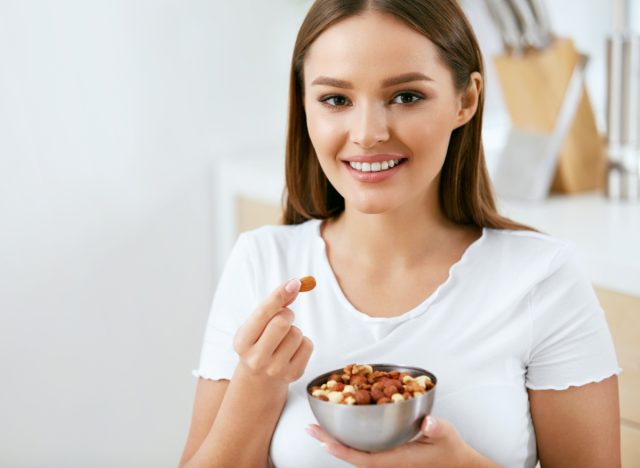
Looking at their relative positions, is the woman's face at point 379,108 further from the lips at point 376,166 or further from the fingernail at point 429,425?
the fingernail at point 429,425

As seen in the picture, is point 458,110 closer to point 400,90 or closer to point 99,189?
point 400,90

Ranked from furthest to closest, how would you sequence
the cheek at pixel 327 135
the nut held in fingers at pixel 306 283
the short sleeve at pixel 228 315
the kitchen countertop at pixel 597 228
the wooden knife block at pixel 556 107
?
1. the wooden knife block at pixel 556 107
2. the kitchen countertop at pixel 597 228
3. the short sleeve at pixel 228 315
4. the cheek at pixel 327 135
5. the nut held in fingers at pixel 306 283

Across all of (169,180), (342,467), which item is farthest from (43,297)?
(342,467)

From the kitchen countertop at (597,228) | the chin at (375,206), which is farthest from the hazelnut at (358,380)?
the kitchen countertop at (597,228)

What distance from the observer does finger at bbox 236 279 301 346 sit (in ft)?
3.69

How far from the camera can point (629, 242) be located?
1.66m

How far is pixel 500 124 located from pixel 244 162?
0.75 m

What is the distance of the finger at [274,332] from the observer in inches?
44.8

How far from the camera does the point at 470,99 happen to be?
1.35m

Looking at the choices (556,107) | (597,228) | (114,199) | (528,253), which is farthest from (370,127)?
(114,199)

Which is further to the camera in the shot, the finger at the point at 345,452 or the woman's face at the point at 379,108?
the woman's face at the point at 379,108

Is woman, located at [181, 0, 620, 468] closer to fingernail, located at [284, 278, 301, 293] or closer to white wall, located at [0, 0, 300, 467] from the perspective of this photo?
fingernail, located at [284, 278, 301, 293]

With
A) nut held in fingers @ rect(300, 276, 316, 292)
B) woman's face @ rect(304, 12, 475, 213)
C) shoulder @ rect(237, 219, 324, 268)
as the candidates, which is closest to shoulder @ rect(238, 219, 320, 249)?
shoulder @ rect(237, 219, 324, 268)

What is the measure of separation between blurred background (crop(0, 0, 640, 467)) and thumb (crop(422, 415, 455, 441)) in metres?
0.84
